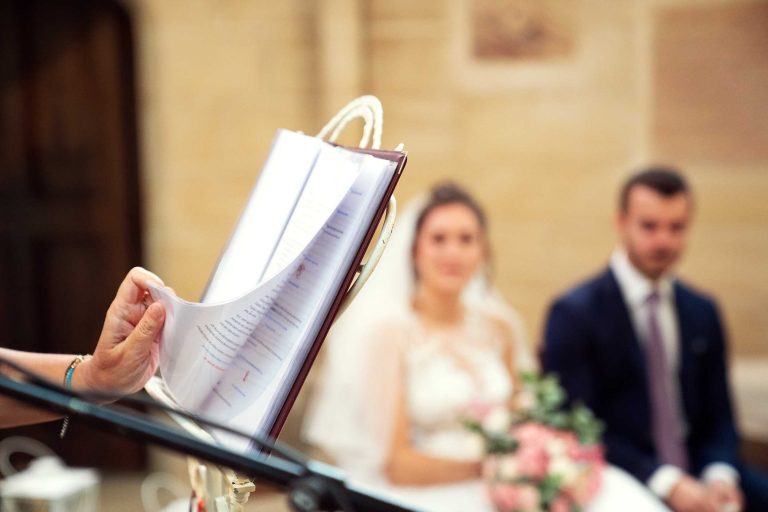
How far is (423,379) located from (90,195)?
268 centimetres

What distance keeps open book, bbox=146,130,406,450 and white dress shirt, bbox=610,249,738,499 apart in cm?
254

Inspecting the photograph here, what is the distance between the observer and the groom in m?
3.54

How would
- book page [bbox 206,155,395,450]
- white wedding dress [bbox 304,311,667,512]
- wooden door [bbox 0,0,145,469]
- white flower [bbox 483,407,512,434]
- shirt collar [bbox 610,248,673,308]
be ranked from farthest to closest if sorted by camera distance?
wooden door [bbox 0,0,145,469]
shirt collar [bbox 610,248,673,308]
white wedding dress [bbox 304,311,667,512]
white flower [bbox 483,407,512,434]
book page [bbox 206,155,395,450]

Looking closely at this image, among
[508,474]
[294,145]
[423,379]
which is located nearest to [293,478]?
[294,145]

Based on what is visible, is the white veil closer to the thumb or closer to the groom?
the groom

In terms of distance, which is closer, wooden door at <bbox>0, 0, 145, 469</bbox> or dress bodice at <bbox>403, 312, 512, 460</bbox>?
dress bodice at <bbox>403, 312, 512, 460</bbox>

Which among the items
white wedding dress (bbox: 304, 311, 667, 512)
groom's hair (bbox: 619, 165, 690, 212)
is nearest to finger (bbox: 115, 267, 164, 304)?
white wedding dress (bbox: 304, 311, 667, 512)

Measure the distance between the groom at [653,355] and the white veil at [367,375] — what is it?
509 mm

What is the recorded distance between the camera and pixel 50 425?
5332 millimetres

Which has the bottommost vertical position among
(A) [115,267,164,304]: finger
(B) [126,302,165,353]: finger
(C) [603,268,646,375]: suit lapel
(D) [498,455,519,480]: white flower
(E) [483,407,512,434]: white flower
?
(D) [498,455,519,480]: white flower

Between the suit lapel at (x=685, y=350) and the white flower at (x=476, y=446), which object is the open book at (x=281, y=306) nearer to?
the white flower at (x=476, y=446)

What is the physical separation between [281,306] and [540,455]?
6.23 ft

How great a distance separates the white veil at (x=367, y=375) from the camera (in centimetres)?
364

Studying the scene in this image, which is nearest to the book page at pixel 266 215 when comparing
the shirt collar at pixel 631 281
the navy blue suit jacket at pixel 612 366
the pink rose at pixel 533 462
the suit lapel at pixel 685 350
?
the pink rose at pixel 533 462
